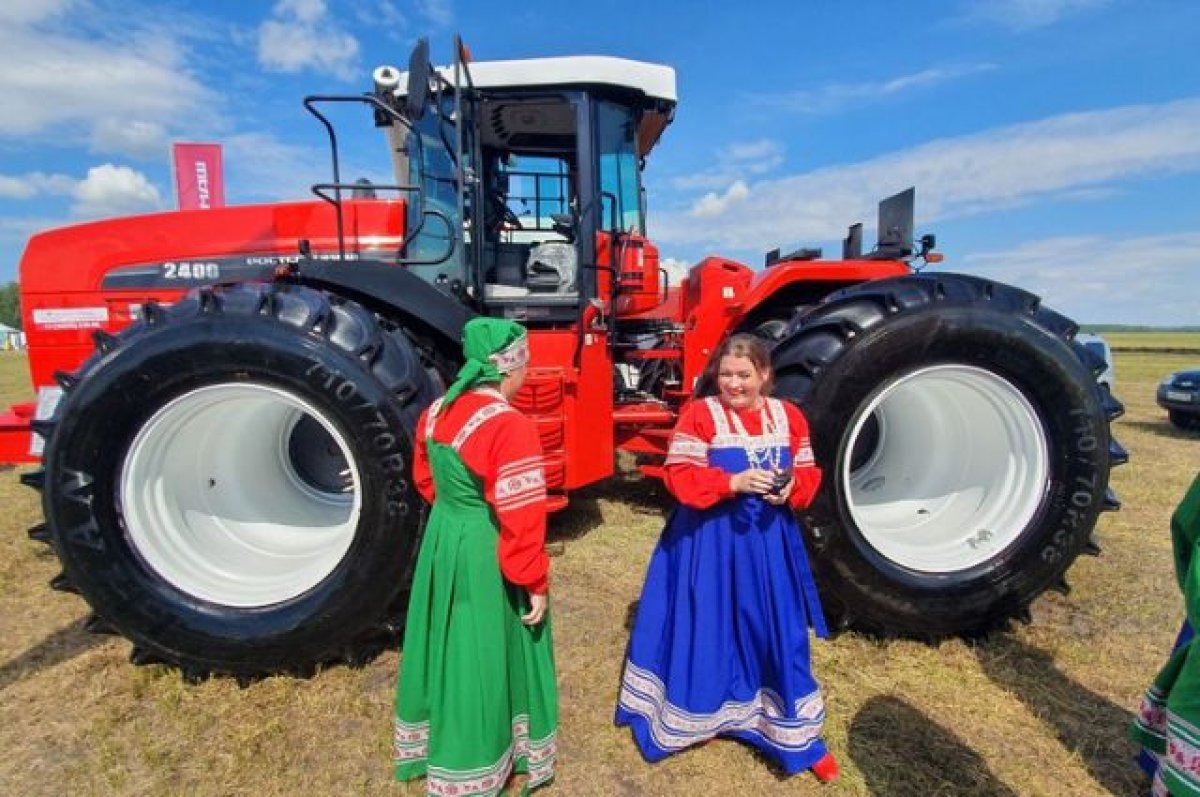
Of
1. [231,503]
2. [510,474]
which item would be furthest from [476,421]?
[231,503]

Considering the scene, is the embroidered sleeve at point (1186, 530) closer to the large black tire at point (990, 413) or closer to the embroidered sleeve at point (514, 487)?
the large black tire at point (990, 413)

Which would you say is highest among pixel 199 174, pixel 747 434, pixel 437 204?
pixel 199 174

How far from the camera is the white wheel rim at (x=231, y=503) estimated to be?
8.67 feet

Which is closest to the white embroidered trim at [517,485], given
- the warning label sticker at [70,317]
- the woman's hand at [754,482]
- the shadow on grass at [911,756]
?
the woman's hand at [754,482]

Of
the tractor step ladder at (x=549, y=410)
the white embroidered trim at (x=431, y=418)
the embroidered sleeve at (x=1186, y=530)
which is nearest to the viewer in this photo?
the embroidered sleeve at (x=1186, y=530)

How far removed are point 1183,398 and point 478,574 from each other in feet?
34.5

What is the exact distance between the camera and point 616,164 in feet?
13.5

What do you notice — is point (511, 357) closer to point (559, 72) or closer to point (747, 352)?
point (747, 352)

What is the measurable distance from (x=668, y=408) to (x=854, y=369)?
1648mm

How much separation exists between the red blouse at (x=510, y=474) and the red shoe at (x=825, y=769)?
112 cm

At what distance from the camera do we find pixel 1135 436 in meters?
8.45

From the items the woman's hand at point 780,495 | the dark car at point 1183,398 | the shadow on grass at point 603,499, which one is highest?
the woman's hand at point 780,495

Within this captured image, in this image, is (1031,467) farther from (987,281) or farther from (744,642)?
(744,642)

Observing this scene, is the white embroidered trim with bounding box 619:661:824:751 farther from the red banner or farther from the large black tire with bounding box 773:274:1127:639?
the red banner
